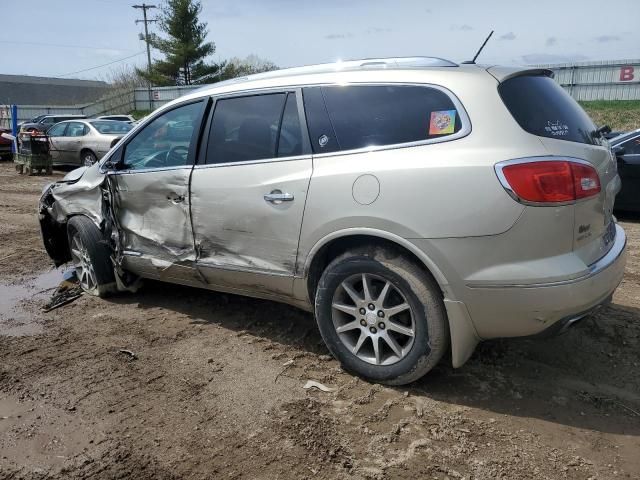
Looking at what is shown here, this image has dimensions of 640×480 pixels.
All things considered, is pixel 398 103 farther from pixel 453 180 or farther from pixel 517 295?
pixel 517 295

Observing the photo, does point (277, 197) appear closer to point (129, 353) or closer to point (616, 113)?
point (129, 353)

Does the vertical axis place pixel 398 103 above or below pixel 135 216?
above

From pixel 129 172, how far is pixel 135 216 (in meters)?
0.37

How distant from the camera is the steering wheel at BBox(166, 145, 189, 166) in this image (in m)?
4.16

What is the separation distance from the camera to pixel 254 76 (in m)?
4.05

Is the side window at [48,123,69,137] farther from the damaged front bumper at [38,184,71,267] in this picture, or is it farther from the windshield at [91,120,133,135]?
the damaged front bumper at [38,184,71,267]

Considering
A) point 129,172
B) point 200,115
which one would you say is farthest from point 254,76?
point 129,172

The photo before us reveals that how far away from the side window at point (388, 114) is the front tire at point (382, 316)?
668 millimetres

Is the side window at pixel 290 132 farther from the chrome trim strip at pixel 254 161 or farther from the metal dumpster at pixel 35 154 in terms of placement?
the metal dumpster at pixel 35 154

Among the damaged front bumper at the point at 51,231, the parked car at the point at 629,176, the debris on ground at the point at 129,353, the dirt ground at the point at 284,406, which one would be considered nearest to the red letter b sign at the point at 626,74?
the parked car at the point at 629,176

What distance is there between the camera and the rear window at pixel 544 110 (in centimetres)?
295

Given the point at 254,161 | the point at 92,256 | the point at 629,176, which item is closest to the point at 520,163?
the point at 254,161

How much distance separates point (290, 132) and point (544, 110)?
1535 mm

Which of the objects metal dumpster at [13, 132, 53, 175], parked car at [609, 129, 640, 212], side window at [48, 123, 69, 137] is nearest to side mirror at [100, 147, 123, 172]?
parked car at [609, 129, 640, 212]
